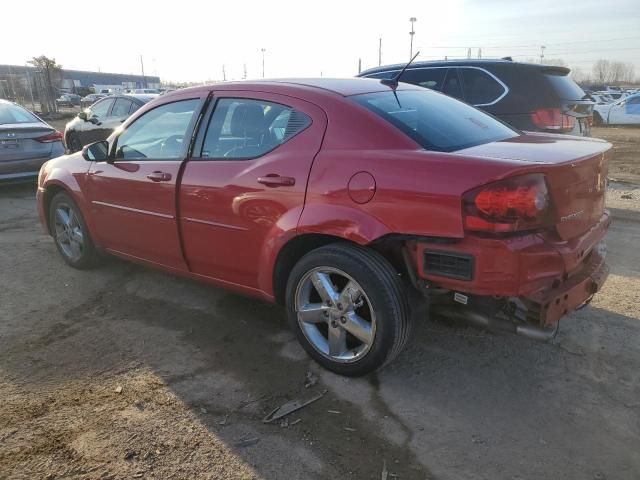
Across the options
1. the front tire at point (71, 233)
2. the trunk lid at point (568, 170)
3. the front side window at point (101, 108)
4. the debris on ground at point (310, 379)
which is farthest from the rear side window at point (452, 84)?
the front side window at point (101, 108)

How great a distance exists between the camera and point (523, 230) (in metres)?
2.52

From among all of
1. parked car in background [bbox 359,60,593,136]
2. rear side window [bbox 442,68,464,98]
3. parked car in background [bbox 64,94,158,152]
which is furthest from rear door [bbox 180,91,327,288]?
parked car in background [bbox 64,94,158,152]

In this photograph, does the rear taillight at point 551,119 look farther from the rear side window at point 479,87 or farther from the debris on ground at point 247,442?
the debris on ground at point 247,442

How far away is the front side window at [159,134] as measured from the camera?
12.5 feet

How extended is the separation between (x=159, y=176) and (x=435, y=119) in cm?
194

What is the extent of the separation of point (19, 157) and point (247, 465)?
7.45 meters

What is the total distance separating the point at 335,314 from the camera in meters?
3.07

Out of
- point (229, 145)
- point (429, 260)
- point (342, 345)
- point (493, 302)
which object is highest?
point (229, 145)

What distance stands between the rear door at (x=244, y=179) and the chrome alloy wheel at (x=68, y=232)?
5.49 feet

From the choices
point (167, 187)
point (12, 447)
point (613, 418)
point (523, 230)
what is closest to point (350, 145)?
point (523, 230)

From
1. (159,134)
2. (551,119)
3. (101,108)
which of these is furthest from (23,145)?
(551,119)

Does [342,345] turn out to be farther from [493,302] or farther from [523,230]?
[523,230]

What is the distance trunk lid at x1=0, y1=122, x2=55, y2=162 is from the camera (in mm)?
7945

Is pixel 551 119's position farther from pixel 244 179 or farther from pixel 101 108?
pixel 101 108
